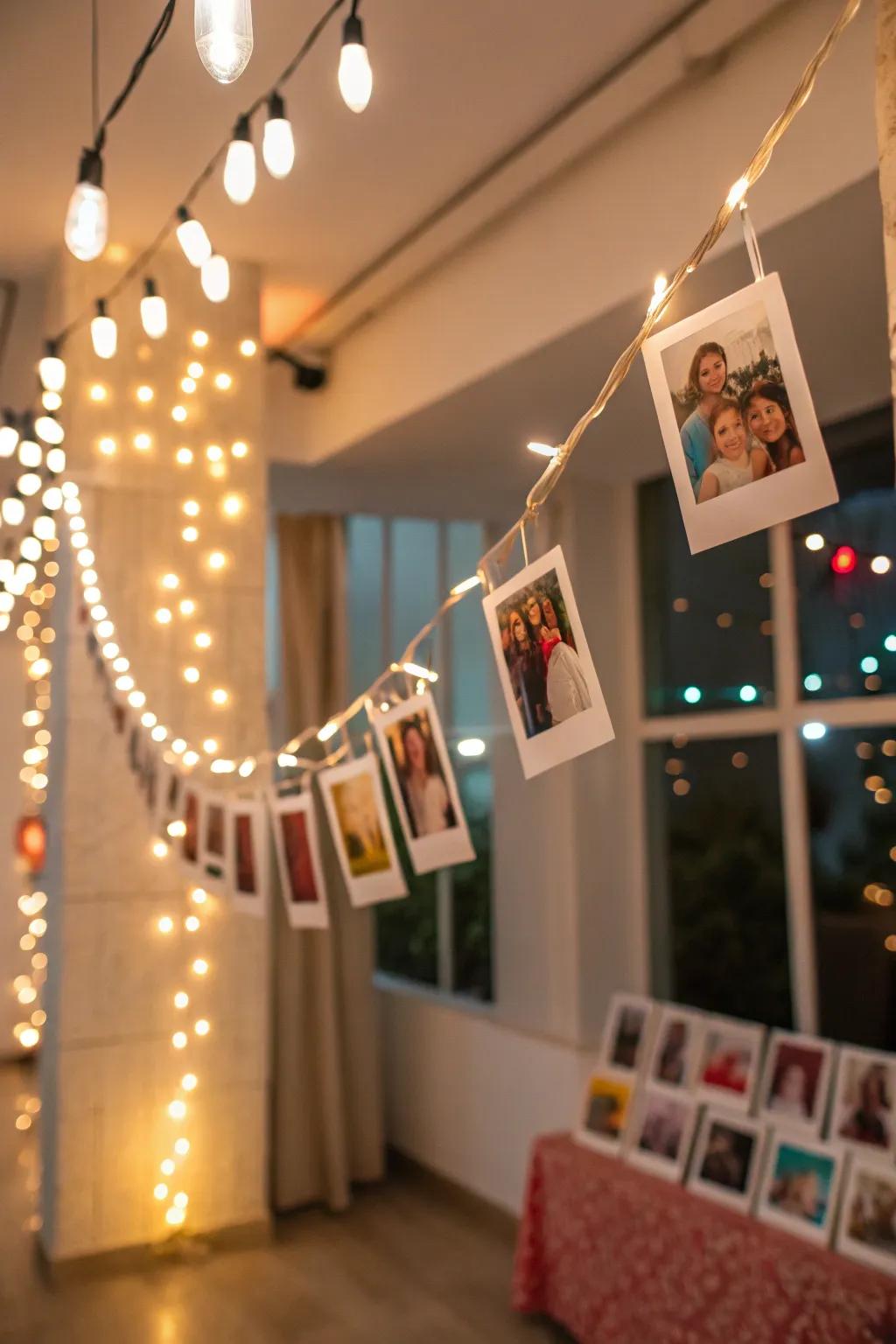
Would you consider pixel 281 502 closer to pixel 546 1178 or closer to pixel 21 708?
pixel 546 1178

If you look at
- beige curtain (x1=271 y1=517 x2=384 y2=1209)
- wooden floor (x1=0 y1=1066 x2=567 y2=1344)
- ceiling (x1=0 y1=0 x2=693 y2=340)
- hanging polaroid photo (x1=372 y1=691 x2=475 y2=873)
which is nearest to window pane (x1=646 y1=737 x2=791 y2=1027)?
wooden floor (x1=0 y1=1066 x2=567 y2=1344)

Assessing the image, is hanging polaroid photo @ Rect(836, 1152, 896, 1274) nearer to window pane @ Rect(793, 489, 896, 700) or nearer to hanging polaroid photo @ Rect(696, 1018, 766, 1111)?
hanging polaroid photo @ Rect(696, 1018, 766, 1111)

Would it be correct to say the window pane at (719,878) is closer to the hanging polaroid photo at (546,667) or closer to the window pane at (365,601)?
the window pane at (365,601)

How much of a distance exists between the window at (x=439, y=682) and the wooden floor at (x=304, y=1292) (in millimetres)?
1025

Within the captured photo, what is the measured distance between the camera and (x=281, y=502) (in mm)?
4594

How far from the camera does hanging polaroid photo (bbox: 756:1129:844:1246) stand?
8.77 feet

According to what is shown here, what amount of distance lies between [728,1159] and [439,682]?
2495 millimetres

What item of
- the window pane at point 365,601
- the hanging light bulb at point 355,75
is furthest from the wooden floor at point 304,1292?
the hanging light bulb at point 355,75

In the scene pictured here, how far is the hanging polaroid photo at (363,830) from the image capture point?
2.30 meters

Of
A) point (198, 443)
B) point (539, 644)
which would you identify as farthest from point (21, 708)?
point (539, 644)

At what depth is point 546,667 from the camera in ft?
5.29

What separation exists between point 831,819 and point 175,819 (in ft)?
5.94

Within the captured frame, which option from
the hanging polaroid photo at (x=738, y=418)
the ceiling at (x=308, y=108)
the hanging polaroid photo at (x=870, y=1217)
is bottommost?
the hanging polaroid photo at (x=870, y=1217)

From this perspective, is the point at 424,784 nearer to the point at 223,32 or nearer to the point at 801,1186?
the point at 223,32
